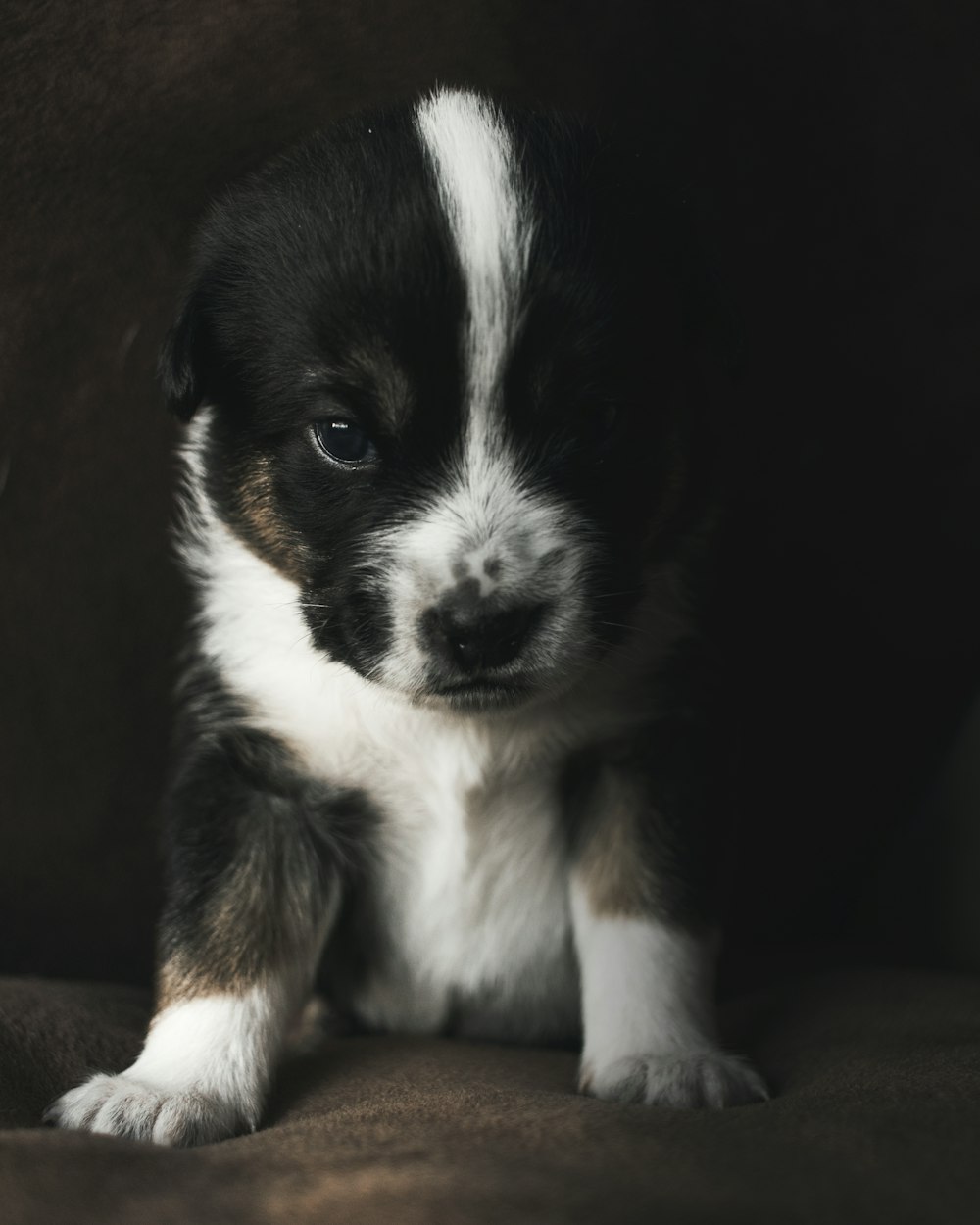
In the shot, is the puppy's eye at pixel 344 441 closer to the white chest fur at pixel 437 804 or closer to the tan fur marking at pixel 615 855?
the white chest fur at pixel 437 804

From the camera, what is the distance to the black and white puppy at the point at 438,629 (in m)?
2.07

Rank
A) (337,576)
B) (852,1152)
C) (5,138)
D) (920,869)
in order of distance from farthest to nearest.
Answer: (920,869) → (5,138) → (337,576) → (852,1152)

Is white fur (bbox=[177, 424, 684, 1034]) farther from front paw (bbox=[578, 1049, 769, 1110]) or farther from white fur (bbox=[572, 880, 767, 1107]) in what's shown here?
front paw (bbox=[578, 1049, 769, 1110])

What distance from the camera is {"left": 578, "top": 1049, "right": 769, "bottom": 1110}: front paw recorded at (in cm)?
211

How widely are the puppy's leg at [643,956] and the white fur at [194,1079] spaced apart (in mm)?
495

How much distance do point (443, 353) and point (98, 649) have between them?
4.09ft

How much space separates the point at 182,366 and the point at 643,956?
3.87ft

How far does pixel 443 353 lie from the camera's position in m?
2.04

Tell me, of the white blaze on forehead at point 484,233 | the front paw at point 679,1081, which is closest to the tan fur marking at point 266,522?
the white blaze on forehead at point 484,233

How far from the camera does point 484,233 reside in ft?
6.81

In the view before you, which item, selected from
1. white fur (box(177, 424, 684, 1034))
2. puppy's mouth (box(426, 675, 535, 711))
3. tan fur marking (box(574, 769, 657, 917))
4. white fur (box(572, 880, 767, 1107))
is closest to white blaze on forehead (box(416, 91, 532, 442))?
puppy's mouth (box(426, 675, 535, 711))

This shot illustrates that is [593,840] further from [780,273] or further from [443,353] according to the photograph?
A: [780,273]

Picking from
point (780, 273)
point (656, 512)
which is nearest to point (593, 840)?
point (656, 512)

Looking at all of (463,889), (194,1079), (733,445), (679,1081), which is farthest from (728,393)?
(194,1079)
